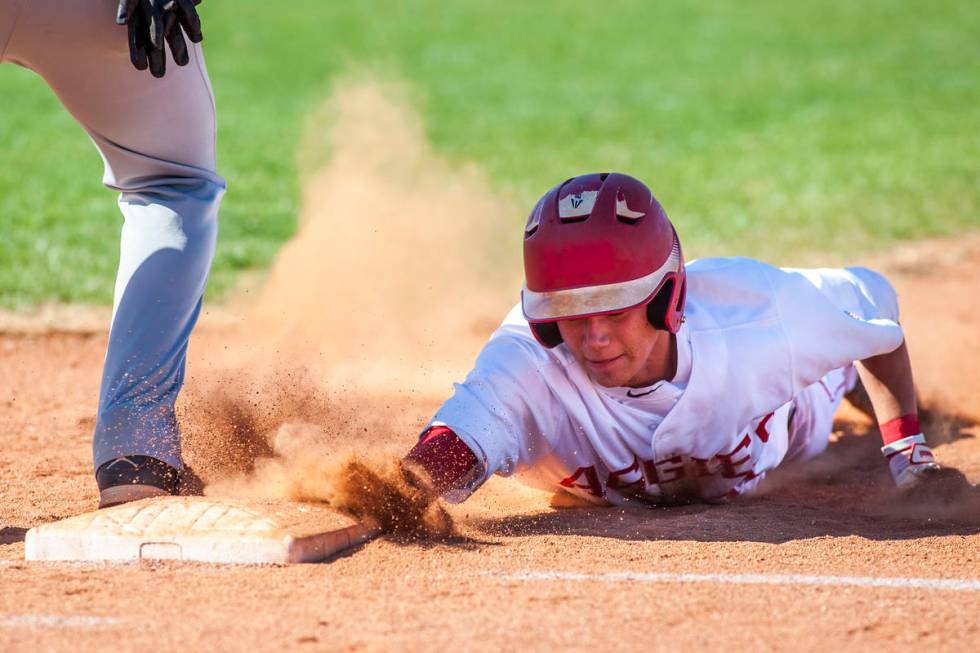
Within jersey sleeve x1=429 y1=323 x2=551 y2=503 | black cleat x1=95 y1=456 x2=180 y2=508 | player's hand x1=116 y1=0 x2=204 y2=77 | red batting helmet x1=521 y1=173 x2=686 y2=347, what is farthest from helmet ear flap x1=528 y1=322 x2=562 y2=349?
player's hand x1=116 y1=0 x2=204 y2=77

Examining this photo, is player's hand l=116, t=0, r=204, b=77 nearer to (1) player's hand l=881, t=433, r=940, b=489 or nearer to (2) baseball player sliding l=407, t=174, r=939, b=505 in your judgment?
(2) baseball player sliding l=407, t=174, r=939, b=505

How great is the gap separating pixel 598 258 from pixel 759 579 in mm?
985

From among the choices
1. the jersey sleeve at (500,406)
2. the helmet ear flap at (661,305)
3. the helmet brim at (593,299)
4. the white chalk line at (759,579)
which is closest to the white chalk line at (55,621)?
the white chalk line at (759,579)

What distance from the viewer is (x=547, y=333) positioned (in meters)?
3.88

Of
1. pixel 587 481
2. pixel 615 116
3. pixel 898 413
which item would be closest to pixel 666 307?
pixel 587 481

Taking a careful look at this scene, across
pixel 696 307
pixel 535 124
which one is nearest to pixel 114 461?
pixel 696 307

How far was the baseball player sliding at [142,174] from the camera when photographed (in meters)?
3.66

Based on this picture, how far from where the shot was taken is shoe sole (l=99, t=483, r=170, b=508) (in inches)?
148

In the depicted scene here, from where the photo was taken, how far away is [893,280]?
857 centimetres

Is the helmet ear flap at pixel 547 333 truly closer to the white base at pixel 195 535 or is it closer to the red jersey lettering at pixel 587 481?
the red jersey lettering at pixel 587 481

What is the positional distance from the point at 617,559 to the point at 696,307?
1088 millimetres

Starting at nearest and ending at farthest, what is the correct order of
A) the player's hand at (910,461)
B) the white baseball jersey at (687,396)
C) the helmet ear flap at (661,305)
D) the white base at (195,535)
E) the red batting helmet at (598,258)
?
the white base at (195,535)
the red batting helmet at (598,258)
the helmet ear flap at (661,305)
the white baseball jersey at (687,396)
the player's hand at (910,461)

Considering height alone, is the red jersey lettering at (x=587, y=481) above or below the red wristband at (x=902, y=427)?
below

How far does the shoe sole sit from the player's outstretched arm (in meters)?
2.46
